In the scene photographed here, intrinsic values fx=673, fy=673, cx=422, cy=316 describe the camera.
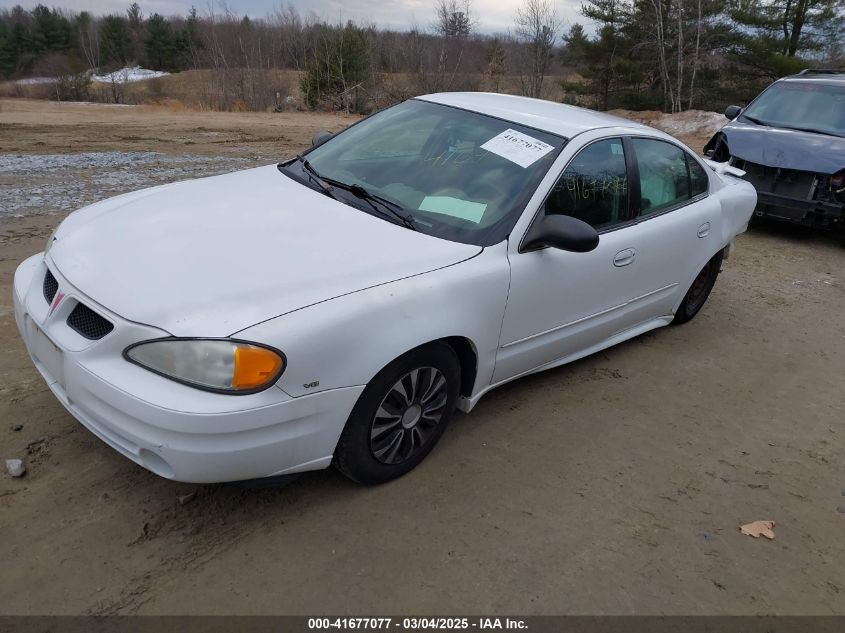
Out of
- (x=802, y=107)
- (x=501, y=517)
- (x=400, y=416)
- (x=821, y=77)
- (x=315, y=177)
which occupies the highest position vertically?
(x=821, y=77)

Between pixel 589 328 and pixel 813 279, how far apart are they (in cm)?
411

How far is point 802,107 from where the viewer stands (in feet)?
27.0

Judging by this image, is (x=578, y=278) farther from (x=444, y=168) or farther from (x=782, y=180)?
(x=782, y=180)

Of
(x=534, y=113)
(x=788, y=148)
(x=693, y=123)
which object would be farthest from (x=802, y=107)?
(x=693, y=123)

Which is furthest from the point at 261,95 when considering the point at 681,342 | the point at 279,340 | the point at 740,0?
the point at 279,340

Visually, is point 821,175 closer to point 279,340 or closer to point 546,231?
point 546,231

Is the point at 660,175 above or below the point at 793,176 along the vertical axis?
above

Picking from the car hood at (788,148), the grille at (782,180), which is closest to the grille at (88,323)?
the grille at (782,180)

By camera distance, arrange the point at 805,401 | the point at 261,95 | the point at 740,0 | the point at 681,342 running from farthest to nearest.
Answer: the point at 740,0
the point at 261,95
the point at 681,342
the point at 805,401

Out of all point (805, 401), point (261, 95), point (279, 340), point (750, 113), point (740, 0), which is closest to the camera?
point (279, 340)

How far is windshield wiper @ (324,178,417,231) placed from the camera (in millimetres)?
3193

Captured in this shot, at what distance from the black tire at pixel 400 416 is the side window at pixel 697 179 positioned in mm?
2454

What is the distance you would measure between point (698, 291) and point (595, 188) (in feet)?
6.35

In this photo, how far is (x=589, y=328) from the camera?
12.6 ft
